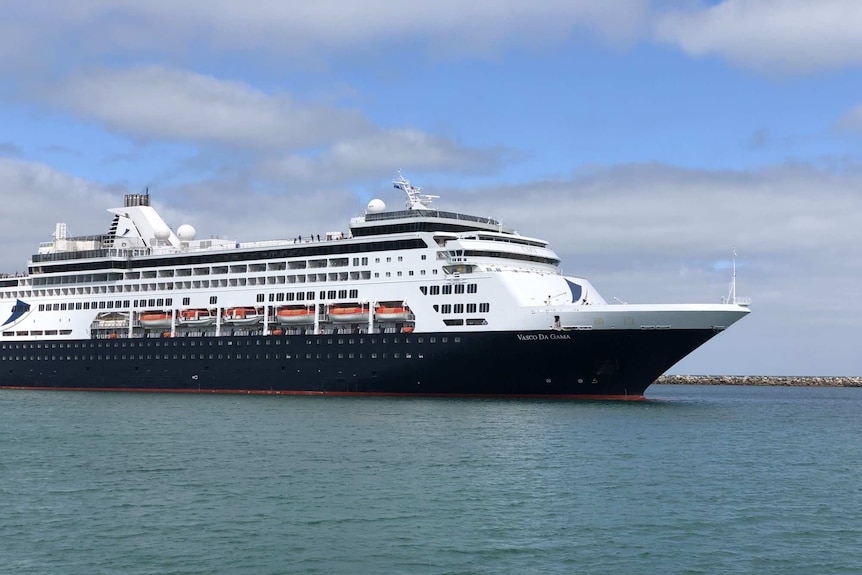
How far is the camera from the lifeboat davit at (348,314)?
63.1 meters

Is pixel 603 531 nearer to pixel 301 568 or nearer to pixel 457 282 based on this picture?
pixel 301 568

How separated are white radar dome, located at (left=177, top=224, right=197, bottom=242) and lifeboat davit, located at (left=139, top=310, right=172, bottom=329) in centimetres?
894

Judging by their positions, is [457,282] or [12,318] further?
[12,318]

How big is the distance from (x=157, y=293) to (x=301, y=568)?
185 ft

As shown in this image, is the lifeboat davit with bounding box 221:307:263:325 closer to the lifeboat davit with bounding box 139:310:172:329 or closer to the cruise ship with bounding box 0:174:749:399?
the cruise ship with bounding box 0:174:749:399

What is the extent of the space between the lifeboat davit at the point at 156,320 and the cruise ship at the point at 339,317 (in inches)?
4.6

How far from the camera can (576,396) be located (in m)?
56.9

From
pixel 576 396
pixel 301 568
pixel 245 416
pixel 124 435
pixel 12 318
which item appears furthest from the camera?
pixel 12 318

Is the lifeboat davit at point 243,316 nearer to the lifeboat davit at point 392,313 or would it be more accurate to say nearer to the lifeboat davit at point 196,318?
the lifeboat davit at point 196,318

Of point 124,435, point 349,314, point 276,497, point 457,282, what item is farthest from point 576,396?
point 276,497

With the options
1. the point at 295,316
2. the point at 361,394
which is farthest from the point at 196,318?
the point at 361,394

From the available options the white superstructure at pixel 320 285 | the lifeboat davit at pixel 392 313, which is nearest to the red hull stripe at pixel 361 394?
the white superstructure at pixel 320 285

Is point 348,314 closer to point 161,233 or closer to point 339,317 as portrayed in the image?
point 339,317

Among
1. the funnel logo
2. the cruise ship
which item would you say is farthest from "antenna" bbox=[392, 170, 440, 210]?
the funnel logo
